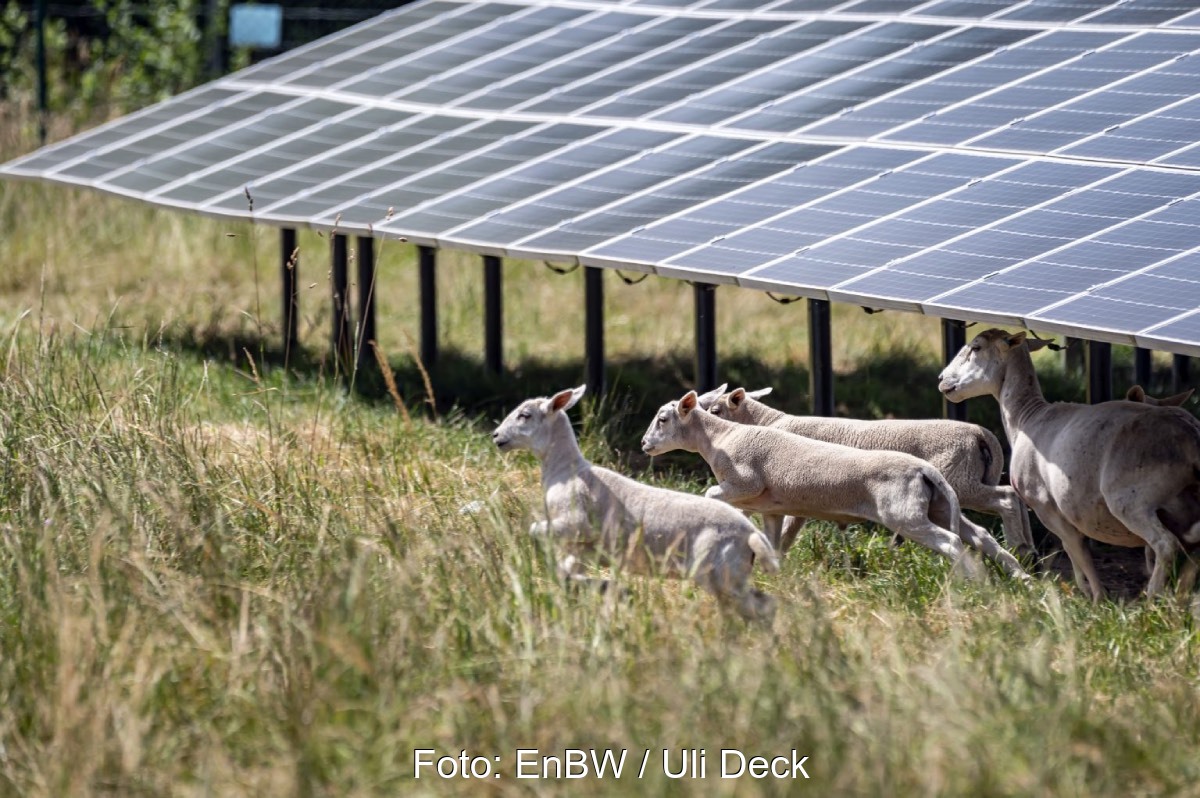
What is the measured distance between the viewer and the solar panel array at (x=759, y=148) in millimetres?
9578

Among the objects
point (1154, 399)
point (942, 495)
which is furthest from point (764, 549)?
point (1154, 399)

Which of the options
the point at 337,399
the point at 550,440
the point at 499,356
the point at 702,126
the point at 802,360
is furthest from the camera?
the point at 802,360

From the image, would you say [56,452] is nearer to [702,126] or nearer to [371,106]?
[702,126]

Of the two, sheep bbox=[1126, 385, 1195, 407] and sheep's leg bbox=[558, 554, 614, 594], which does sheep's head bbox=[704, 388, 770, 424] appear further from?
sheep's leg bbox=[558, 554, 614, 594]

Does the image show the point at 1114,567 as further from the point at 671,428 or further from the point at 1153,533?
the point at 671,428

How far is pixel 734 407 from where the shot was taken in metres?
9.96

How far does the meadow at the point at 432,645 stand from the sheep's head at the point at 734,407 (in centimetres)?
77

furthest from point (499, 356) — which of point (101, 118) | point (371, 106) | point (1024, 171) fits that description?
point (101, 118)

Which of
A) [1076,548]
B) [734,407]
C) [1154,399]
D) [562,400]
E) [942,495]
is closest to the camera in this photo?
[562,400]

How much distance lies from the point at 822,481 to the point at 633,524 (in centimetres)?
→ 123

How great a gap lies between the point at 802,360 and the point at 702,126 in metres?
3.60

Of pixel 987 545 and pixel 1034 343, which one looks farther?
pixel 1034 343

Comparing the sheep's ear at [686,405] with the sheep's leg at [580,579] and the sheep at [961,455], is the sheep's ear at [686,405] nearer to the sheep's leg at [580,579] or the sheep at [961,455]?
the sheep at [961,455]

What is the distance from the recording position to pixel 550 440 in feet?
28.9
